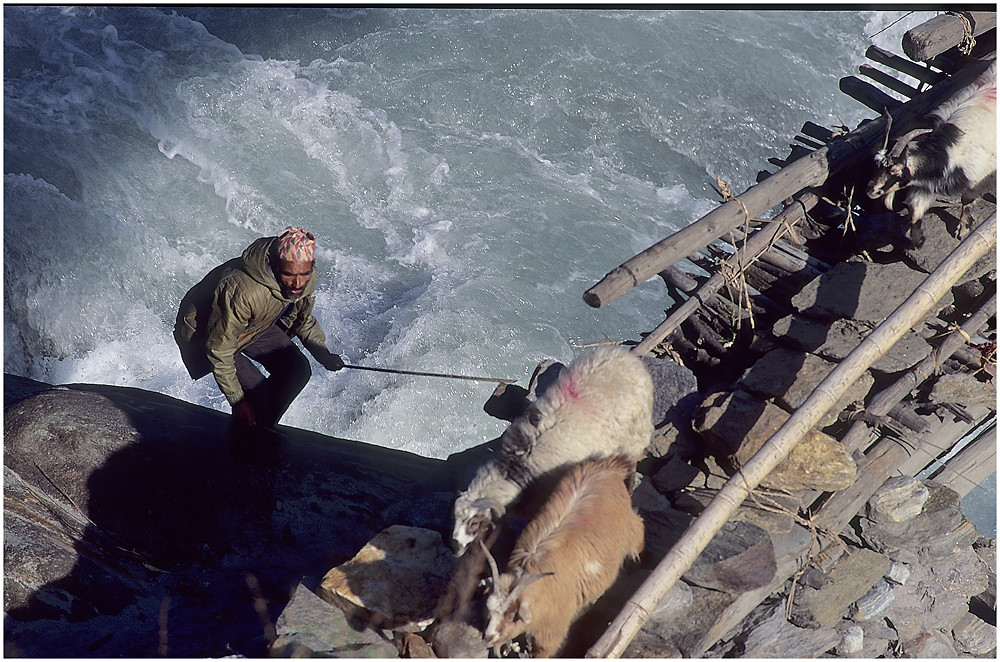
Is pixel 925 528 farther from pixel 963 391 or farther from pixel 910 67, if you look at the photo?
pixel 910 67

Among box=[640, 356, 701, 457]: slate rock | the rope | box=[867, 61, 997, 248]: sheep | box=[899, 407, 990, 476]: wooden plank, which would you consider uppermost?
the rope

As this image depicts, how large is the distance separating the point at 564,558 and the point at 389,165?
13.2 m

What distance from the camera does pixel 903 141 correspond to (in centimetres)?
681

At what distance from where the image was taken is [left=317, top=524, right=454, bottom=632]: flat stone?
4395 mm

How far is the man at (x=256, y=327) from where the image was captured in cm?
591

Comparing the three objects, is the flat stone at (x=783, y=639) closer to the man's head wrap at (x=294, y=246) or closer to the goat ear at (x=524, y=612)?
the goat ear at (x=524, y=612)

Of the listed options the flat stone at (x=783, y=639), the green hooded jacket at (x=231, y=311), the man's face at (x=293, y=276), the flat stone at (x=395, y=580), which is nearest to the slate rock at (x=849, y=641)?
the flat stone at (x=783, y=639)

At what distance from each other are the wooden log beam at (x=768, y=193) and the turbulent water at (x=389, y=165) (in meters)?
7.17

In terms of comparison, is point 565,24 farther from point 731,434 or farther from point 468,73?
point 731,434

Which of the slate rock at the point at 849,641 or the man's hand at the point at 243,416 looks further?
the man's hand at the point at 243,416

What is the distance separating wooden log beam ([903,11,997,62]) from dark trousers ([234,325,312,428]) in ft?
22.1

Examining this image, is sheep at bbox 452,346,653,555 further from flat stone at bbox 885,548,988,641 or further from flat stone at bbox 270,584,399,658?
flat stone at bbox 885,548,988,641

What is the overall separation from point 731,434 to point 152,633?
4663 mm

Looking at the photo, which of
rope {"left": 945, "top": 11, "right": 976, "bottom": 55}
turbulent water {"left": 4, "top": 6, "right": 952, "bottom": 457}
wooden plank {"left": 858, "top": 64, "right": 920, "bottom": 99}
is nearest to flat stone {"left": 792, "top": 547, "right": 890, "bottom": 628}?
rope {"left": 945, "top": 11, "right": 976, "bottom": 55}
